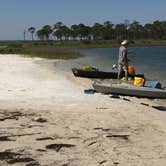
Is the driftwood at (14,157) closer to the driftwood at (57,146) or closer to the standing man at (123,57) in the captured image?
the driftwood at (57,146)

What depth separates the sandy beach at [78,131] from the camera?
7.74 meters

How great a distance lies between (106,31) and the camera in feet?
568

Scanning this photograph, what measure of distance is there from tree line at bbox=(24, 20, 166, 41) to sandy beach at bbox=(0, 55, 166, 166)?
493 ft

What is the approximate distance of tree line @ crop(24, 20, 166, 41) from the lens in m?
166

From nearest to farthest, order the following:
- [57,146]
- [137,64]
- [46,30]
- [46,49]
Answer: [57,146] → [137,64] → [46,49] → [46,30]

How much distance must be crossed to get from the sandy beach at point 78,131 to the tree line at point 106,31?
150m

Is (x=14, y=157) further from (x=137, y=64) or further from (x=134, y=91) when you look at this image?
(x=137, y=64)

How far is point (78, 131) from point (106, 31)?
165 meters

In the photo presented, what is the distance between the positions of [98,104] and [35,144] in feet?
18.0

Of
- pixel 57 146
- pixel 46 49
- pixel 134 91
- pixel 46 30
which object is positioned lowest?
pixel 46 49

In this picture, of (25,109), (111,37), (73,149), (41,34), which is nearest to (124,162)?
(73,149)

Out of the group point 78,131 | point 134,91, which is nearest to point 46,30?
point 134,91

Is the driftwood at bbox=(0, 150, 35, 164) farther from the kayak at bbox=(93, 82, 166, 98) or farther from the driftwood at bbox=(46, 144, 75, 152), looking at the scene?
the kayak at bbox=(93, 82, 166, 98)

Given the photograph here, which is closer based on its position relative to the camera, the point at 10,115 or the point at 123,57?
the point at 10,115
